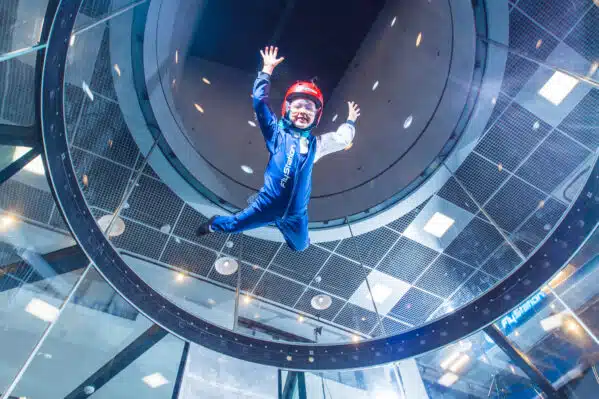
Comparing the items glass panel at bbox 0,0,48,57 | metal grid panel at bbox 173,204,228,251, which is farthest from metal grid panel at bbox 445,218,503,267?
glass panel at bbox 0,0,48,57

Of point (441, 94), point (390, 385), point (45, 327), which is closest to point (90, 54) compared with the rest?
point (45, 327)

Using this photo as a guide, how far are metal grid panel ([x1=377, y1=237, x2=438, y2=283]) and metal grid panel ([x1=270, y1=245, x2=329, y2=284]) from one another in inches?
41.2

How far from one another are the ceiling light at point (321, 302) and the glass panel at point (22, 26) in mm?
5369

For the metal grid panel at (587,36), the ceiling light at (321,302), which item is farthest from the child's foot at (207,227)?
the metal grid panel at (587,36)

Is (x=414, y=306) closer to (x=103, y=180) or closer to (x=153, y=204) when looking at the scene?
(x=153, y=204)

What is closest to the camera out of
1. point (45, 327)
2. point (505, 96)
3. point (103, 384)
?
point (45, 327)

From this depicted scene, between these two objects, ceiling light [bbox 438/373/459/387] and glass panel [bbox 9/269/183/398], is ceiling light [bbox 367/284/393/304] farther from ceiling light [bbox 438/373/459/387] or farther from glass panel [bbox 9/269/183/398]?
glass panel [bbox 9/269/183/398]

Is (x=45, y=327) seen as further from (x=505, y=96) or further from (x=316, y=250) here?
(x=505, y=96)

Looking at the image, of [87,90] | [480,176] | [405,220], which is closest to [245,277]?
[405,220]

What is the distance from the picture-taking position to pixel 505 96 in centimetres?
485

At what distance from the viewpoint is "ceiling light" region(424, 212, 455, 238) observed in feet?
19.3

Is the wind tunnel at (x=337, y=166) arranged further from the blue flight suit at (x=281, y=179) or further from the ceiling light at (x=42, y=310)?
the blue flight suit at (x=281, y=179)

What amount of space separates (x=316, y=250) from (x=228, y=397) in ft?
8.89

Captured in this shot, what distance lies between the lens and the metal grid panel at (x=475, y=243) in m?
5.51
